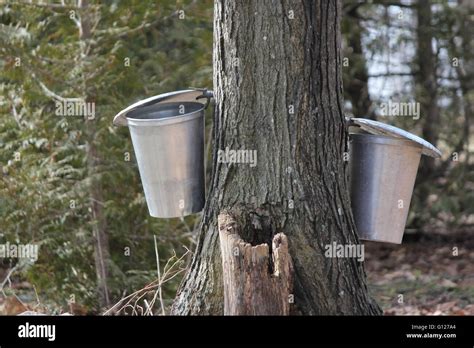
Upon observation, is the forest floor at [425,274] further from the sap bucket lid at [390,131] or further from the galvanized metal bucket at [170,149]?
the galvanized metal bucket at [170,149]

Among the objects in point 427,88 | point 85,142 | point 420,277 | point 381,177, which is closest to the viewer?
point 381,177

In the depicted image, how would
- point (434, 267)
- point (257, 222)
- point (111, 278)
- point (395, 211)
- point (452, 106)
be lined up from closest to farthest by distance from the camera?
point (257, 222) < point (395, 211) < point (111, 278) < point (434, 267) < point (452, 106)

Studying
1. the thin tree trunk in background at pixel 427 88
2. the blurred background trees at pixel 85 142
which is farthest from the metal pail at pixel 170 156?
the thin tree trunk in background at pixel 427 88

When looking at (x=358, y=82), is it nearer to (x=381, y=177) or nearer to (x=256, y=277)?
(x=381, y=177)

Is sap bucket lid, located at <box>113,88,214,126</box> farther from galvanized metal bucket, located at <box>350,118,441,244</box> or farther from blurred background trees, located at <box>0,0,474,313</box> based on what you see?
blurred background trees, located at <box>0,0,474,313</box>

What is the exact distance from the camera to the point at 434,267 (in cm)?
849

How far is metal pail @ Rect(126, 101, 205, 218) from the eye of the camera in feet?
14.7

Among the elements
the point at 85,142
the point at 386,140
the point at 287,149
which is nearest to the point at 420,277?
the point at 85,142

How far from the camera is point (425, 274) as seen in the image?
27.0ft

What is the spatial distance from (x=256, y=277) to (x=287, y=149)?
0.73 metres

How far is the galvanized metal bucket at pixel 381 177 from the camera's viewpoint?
4586 mm
